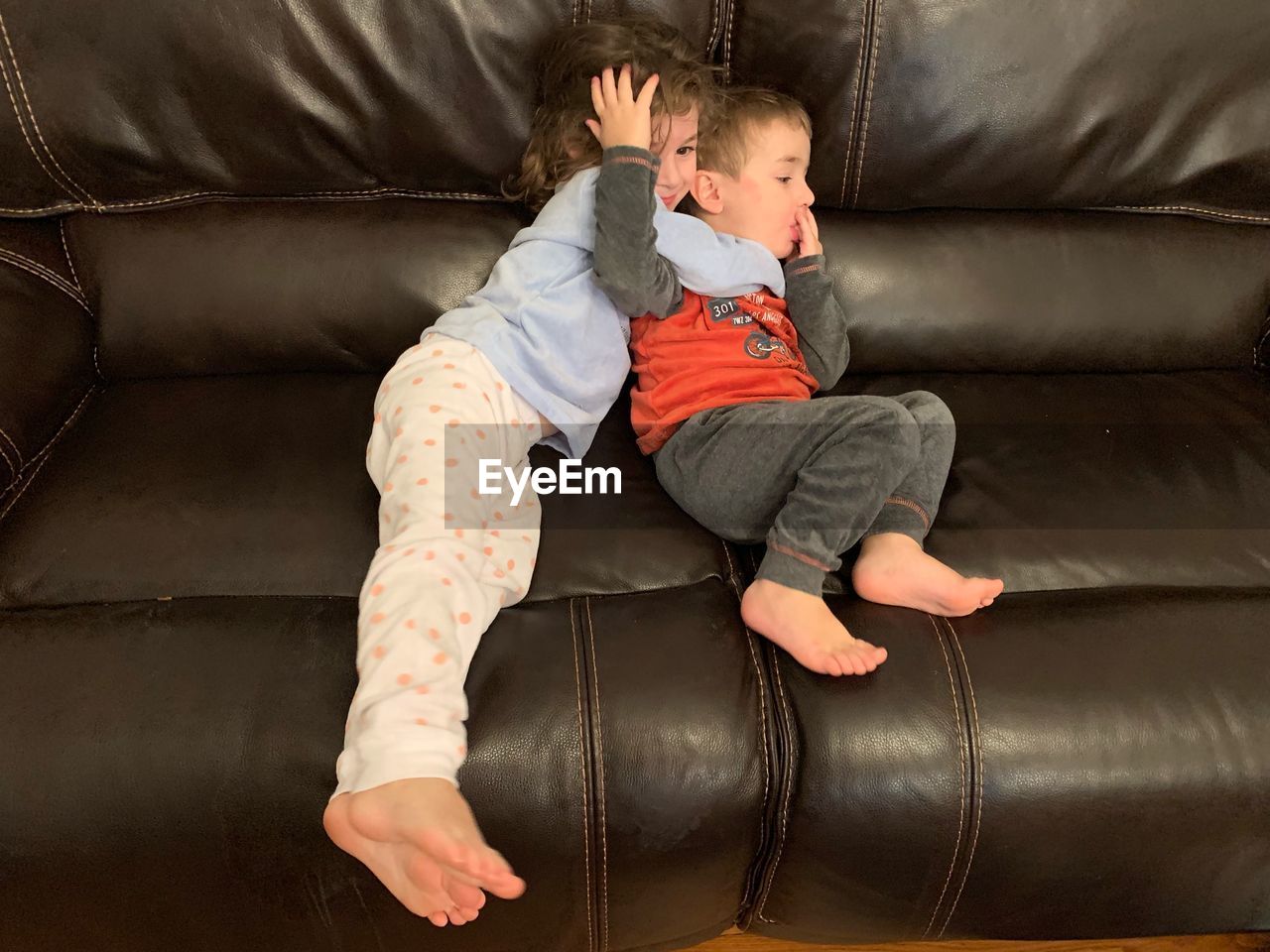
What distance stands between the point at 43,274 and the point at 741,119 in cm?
101

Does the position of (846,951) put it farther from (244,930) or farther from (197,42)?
(197,42)

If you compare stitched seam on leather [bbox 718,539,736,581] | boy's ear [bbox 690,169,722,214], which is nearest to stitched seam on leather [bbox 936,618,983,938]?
stitched seam on leather [bbox 718,539,736,581]

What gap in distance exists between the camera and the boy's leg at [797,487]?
95 centimetres

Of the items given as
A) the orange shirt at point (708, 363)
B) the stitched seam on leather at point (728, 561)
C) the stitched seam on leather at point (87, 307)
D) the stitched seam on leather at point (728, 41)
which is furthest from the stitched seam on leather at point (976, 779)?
the stitched seam on leather at point (87, 307)

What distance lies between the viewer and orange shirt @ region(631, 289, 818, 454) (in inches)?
46.8

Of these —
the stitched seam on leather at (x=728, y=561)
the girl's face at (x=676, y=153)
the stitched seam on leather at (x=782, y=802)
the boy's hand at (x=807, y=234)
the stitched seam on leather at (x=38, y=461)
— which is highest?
the girl's face at (x=676, y=153)

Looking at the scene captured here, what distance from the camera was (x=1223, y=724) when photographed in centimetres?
90

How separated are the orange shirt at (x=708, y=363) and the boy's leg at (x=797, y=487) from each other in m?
0.04

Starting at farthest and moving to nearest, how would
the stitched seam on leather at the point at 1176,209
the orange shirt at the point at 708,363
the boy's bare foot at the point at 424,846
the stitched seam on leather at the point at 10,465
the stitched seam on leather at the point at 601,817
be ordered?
1. the stitched seam on leather at the point at 1176,209
2. the orange shirt at the point at 708,363
3. the stitched seam on leather at the point at 10,465
4. the stitched seam on leather at the point at 601,817
5. the boy's bare foot at the point at 424,846

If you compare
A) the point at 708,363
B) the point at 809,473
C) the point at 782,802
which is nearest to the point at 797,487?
the point at 809,473

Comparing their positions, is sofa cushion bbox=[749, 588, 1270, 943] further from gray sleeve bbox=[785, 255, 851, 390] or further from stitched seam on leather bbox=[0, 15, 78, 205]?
stitched seam on leather bbox=[0, 15, 78, 205]

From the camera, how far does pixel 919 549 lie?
1.03 m

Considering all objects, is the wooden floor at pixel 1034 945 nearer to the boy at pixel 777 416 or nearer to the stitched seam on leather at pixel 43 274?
the boy at pixel 777 416

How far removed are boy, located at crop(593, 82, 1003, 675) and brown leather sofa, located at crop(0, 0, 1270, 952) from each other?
47 mm
